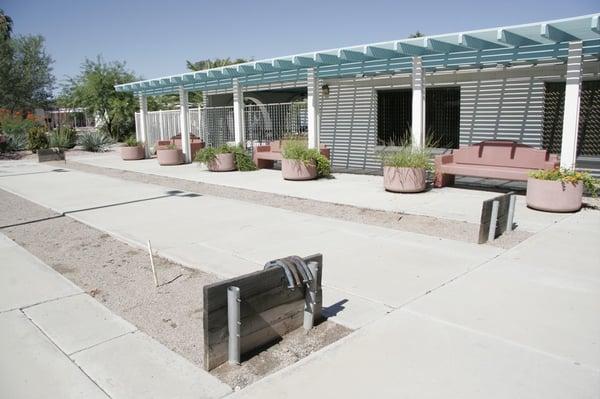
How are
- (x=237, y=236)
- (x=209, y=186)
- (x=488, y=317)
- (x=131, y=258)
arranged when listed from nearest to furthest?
(x=488, y=317), (x=131, y=258), (x=237, y=236), (x=209, y=186)

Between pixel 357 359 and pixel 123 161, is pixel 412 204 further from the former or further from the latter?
pixel 123 161

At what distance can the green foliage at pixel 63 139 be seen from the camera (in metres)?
23.9

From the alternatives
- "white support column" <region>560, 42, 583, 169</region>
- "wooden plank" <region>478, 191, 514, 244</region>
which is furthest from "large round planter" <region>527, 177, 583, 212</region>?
"wooden plank" <region>478, 191, 514, 244</region>

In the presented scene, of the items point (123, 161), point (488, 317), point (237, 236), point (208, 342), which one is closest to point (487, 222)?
point (488, 317)

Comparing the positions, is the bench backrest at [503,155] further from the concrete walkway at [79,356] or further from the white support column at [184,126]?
the white support column at [184,126]

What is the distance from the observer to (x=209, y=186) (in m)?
12.0

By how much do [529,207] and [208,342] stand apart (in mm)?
7052

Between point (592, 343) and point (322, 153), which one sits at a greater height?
point (322, 153)

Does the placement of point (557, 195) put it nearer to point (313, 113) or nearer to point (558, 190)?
point (558, 190)

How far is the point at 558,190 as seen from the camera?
308 inches

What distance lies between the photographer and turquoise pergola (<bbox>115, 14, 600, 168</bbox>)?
8766mm

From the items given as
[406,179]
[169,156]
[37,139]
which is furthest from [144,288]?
[37,139]

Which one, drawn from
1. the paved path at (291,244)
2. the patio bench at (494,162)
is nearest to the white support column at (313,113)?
the patio bench at (494,162)

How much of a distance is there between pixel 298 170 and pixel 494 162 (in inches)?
184
